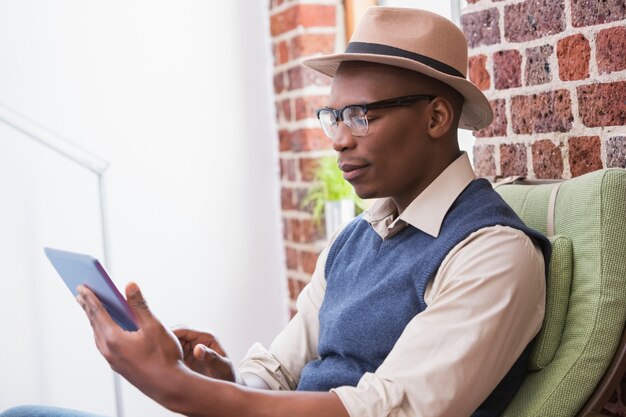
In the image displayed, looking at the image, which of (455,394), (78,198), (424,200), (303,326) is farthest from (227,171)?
(455,394)

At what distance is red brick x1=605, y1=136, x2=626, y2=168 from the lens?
5.37 ft

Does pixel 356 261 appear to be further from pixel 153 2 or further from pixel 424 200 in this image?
pixel 153 2

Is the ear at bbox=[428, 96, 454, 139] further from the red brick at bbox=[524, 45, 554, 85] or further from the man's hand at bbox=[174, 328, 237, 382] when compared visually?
the man's hand at bbox=[174, 328, 237, 382]

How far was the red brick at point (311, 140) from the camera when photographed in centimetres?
298

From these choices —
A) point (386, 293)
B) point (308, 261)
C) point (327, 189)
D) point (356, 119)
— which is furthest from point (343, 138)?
point (308, 261)

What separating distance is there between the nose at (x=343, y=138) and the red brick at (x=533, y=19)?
1.77ft

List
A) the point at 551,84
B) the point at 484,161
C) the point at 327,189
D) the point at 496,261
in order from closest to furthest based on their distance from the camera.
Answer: the point at 496,261 < the point at 551,84 < the point at 484,161 < the point at 327,189

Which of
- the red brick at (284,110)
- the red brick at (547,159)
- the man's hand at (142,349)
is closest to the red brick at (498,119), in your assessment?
the red brick at (547,159)

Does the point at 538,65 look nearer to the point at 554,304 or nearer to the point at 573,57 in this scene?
the point at 573,57

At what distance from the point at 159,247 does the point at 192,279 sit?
178mm

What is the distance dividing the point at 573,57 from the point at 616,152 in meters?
0.23

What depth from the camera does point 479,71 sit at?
202 cm

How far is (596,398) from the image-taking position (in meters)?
1.39

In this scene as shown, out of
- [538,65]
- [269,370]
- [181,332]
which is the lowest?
[269,370]
